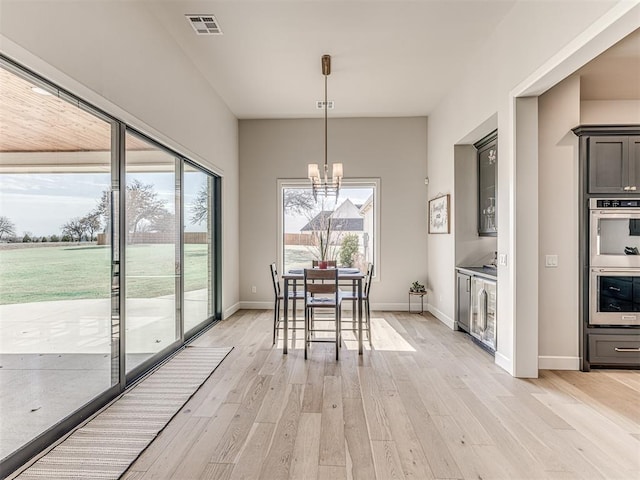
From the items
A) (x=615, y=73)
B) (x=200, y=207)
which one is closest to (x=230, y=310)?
(x=200, y=207)

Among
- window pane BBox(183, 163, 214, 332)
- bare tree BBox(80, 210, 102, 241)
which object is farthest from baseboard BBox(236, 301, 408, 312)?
bare tree BBox(80, 210, 102, 241)

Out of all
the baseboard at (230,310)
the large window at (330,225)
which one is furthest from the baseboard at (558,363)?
the baseboard at (230,310)

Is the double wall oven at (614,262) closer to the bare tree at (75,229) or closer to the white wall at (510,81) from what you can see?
the white wall at (510,81)

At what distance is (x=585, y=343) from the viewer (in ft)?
10.9

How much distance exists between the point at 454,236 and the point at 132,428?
4.22 m

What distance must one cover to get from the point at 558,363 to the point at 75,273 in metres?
4.20

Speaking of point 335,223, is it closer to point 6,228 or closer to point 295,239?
point 295,239

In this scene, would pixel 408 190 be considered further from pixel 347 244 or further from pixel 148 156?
pixel 148 156

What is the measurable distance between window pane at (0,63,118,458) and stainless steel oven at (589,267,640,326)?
4.26 meters

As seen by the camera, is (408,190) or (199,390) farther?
(408,190)

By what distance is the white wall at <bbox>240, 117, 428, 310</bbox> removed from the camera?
241 inches

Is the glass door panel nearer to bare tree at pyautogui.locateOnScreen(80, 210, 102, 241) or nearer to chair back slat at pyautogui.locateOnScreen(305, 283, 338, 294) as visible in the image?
bare tree at pyautogui.locateOnScreen(80, 210, 102, 241)

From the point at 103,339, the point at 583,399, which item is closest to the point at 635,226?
the point at 583,399

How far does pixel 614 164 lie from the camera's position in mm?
3320
